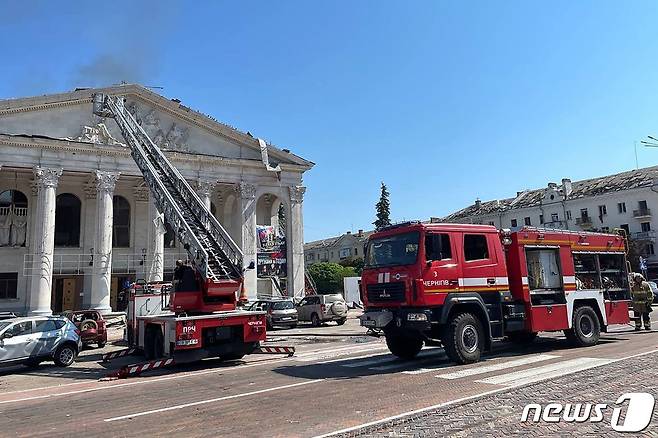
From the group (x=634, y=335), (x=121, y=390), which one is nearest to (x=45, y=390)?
(x=121, y=390)

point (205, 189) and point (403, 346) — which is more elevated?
point (205, 189)

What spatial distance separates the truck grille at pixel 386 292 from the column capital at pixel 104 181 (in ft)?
78.5

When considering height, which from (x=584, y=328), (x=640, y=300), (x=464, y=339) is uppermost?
(x=640, y=300)

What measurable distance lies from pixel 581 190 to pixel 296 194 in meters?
41.2

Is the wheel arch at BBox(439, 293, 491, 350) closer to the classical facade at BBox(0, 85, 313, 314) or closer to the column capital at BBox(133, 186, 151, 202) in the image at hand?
the classical facade at BBox(0, 85, 313, 314)

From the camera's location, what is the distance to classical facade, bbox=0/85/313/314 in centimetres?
2881

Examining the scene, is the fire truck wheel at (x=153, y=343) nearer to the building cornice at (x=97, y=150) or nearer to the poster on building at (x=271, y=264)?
the building cornice at (x=97, y=150)

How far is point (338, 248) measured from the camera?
321ft

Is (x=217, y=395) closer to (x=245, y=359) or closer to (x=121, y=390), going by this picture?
(x=121, y=390)

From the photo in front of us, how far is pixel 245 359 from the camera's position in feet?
46.7

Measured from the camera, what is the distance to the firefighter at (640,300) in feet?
53.1

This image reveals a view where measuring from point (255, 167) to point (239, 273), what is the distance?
74.7ft

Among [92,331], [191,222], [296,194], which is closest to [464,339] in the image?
[191,222]

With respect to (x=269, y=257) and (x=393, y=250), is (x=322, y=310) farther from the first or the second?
(x=393, y=250)
